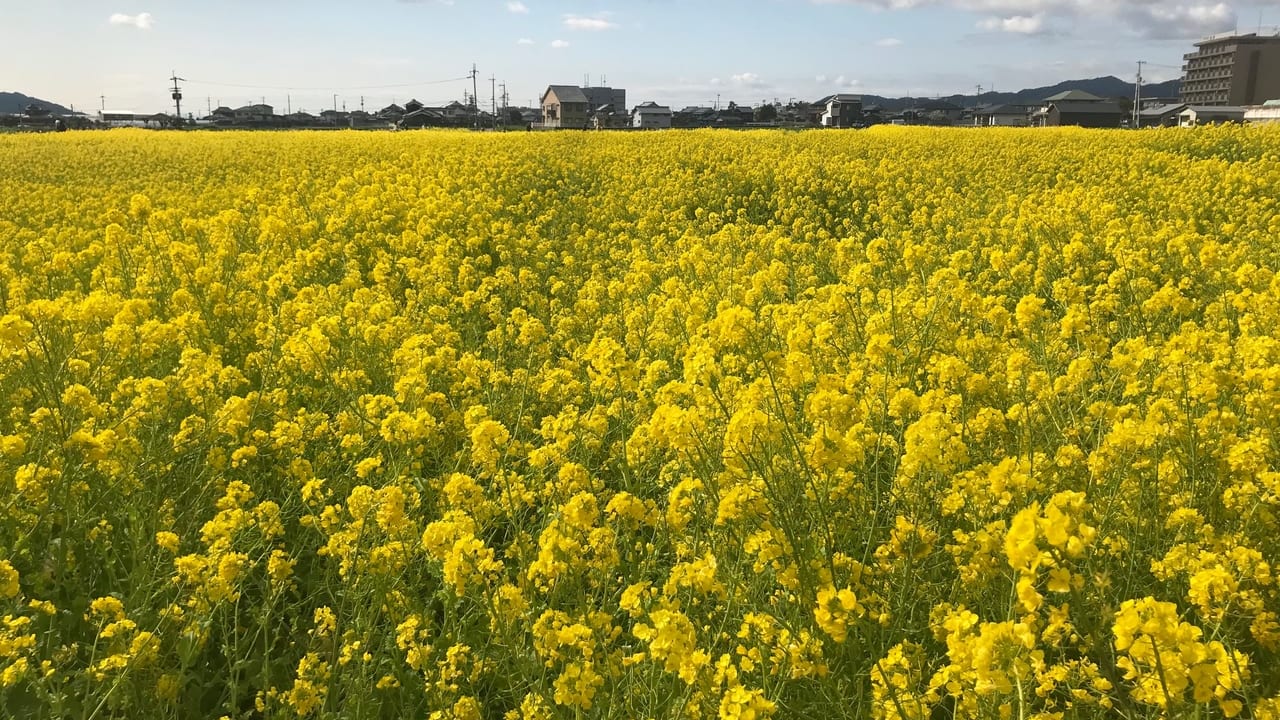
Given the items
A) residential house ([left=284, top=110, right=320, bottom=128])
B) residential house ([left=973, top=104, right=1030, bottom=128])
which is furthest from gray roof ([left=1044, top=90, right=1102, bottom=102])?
residential house ([left=284, top=110, right=320, bottom=128])

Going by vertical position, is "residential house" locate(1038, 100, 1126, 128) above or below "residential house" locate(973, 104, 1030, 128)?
below

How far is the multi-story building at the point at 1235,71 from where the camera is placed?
92.8 meters

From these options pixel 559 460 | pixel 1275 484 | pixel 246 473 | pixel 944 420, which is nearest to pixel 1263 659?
pixel 1275 484

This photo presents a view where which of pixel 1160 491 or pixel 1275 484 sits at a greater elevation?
pixel 1275 484

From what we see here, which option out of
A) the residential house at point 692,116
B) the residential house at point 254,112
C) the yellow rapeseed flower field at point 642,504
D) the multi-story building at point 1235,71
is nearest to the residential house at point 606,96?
the residential house at point 692,116

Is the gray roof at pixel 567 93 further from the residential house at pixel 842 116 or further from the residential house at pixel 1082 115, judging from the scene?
the residential house at pixel 1082 115

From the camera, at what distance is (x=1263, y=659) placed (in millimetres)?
2340

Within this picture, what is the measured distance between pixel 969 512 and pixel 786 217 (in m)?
8.43

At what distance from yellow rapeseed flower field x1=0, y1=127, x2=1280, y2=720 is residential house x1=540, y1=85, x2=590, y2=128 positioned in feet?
201

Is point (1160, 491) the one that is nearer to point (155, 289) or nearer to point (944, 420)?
point (944, 420)

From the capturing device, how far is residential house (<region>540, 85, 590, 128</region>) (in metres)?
66.2

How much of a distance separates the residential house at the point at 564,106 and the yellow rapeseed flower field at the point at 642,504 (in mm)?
61274

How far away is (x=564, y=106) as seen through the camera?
68375mm

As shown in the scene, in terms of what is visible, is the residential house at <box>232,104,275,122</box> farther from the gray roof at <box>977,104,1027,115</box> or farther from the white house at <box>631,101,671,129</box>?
the gray roof at <box>977,104,1027,115</box>
